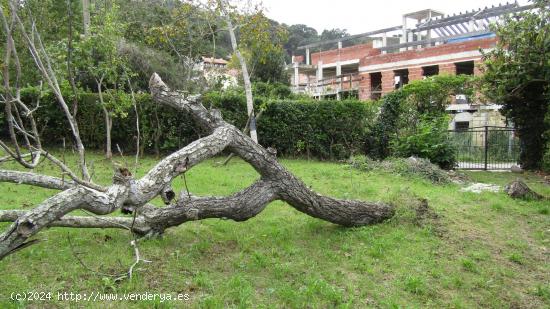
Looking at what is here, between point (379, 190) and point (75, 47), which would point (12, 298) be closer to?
point (379, 190)

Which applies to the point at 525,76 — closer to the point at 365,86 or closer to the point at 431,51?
the point at 431,51

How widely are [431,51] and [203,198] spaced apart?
25.5 m

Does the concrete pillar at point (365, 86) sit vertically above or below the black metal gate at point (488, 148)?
above

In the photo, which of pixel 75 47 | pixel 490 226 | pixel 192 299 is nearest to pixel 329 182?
pixel 490 226

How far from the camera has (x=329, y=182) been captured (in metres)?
9.21

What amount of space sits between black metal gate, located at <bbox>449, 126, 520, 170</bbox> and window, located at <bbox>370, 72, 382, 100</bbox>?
16.7 m

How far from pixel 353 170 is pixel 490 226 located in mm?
4853

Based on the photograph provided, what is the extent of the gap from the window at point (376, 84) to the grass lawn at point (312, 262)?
81.7 feet

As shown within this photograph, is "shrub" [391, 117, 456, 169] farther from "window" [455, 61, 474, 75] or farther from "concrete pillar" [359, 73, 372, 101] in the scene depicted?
"concrete pillar" [359, 73, 372, 101]

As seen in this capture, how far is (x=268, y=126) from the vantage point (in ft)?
45.2

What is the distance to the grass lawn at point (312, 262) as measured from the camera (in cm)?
391

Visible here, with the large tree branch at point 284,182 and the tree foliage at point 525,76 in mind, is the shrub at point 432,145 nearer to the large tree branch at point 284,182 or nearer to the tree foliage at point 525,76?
the tree foliage at point 525,76

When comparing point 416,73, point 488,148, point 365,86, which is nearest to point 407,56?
point 416,73

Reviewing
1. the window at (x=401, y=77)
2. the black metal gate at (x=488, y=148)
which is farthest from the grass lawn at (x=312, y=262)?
the window at (x=401, y=77)
